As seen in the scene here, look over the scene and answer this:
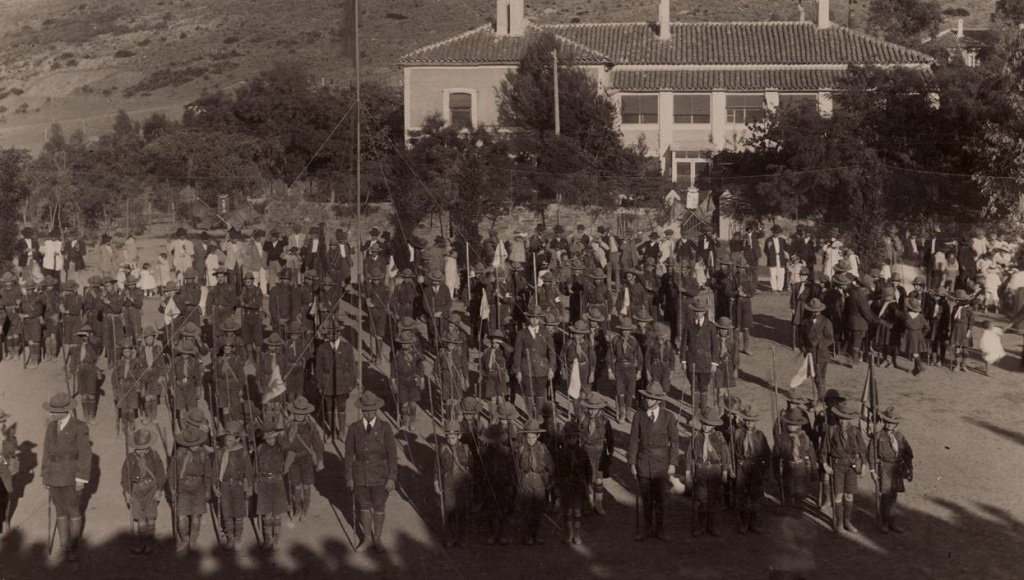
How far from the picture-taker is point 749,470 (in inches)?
489

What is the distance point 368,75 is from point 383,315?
152 feet

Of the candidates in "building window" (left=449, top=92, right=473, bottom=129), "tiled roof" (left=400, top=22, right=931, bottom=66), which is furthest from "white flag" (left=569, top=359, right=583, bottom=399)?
"building window" (left=449, top=92, right=473, bottom=129)

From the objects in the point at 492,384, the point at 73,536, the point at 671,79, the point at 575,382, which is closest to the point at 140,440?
the point at 73,536

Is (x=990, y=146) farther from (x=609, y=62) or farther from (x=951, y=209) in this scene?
(x=609, y=62)

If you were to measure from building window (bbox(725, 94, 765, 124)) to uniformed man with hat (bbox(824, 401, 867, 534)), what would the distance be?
106 ft

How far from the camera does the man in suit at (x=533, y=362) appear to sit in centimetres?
1599

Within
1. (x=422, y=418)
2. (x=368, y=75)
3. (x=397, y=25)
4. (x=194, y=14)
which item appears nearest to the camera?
(x=422, y=418)

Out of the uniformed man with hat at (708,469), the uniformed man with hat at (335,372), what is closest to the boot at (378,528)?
the uniformed man with hat at (708,469)

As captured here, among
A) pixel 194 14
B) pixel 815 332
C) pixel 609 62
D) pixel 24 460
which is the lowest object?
pixel 24 460

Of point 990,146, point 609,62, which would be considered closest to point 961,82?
point 990,146

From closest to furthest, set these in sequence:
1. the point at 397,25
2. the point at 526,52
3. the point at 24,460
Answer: the point at 24,460
the point at 526,52
the point at 397,25

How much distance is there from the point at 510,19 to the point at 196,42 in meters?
35.4

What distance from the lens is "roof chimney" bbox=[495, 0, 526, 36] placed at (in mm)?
44906

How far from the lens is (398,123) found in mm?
47812
